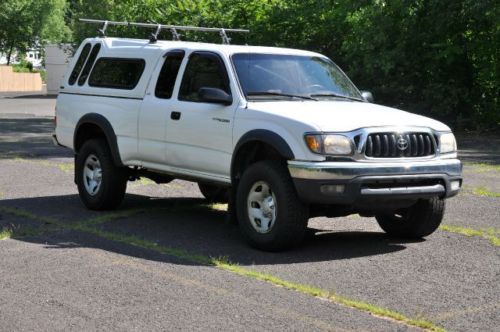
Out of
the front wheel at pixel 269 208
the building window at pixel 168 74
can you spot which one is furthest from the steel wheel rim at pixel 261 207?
the building window at pixel 168 74

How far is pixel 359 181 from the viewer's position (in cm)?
757

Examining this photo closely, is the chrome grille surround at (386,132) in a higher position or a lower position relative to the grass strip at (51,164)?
higher

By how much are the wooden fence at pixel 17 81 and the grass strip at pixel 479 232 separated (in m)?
67.6

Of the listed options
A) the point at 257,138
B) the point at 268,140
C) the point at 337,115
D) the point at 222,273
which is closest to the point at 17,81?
the point at 257,138

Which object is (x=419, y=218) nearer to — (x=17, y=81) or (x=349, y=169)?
(x=349, y=169)

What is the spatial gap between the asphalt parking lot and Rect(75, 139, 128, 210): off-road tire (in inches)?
5.4

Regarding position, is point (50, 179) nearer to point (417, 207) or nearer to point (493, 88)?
point (417, 207)

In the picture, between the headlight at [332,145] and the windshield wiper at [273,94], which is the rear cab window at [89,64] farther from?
the headlight at [332,145]

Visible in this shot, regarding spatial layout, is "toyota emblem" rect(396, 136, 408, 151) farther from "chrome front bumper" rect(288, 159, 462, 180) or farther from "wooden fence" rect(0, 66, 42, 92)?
"wooden fence" rect(0, 66, 42, 92)

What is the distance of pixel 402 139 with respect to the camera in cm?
789

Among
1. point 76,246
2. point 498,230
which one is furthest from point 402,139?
point 76,246

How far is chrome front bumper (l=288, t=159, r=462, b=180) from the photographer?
7.55 meters

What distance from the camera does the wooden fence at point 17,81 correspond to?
73250 mm

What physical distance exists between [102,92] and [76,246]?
269cm
